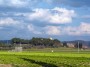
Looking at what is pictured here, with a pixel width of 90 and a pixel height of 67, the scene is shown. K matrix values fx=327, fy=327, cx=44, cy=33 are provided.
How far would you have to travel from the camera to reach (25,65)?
87.3ft

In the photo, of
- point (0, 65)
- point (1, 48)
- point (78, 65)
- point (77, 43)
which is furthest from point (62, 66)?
point (1, 48)

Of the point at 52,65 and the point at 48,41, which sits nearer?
the point at 52,65

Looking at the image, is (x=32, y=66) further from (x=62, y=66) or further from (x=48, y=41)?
(x=48, y=41)

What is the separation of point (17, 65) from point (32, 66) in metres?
1.22

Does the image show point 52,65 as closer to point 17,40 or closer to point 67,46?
point 67,46

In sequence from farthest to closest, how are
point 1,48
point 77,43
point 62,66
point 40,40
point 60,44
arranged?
1. point 40,40
2. point 60,44
3. point 1,48
4. point 77,43
5. point 62,66

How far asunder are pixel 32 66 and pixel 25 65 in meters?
0.72

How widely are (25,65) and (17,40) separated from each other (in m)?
97.5

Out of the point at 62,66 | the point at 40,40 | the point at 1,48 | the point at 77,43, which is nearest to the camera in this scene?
the point at 62,66

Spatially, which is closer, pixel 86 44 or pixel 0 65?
pixel 0 65

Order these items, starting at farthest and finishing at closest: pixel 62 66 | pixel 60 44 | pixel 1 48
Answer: pixel 60 44 < pixel 1 48 < pixel 62 66

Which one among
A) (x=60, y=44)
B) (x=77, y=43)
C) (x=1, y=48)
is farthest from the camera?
(x=60, y=44)

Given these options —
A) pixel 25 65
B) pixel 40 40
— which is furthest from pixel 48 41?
pixel 25 65

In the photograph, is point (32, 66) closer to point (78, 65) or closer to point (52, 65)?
point (52, 65)
